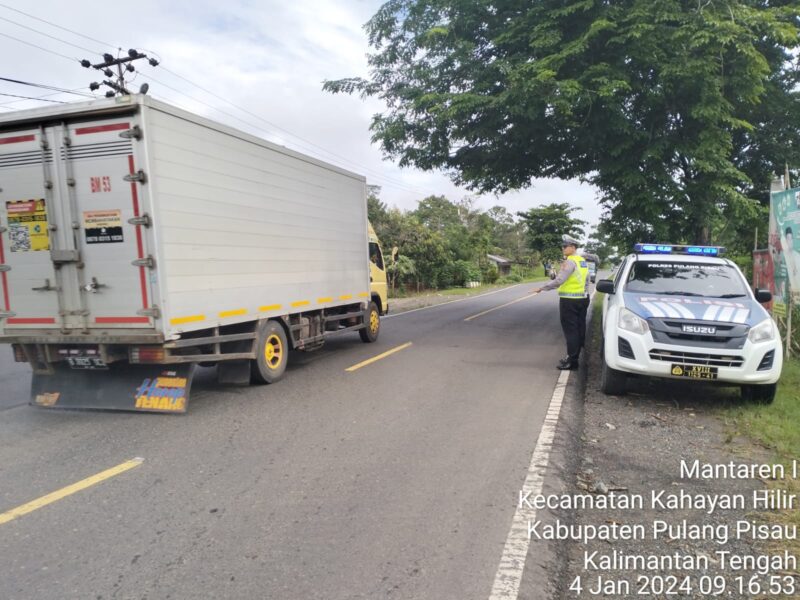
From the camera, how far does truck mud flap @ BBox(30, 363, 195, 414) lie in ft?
19.8

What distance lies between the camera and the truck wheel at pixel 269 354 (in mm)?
7277

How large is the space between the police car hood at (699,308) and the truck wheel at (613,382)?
30.2 inches

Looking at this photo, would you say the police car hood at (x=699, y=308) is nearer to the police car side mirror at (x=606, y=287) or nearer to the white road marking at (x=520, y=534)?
the police car side mirror at (x=606, y=287)

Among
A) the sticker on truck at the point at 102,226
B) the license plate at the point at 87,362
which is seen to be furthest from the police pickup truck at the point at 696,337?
the license plate at the point at 87,362

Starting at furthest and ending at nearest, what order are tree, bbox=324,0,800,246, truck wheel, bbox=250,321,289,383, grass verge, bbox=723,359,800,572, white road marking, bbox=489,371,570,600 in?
tree, bbox=324,0,800,246
truck wheel, bbox=250,321,289,383
grass verge, bbox=723,359,800,572
white road marking, bbox=489,371,570,600

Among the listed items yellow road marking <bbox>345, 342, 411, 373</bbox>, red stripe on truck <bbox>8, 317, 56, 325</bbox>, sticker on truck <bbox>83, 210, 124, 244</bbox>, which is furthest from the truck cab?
red stripe on truck <bbox>8, 317, 56, 325</bbox>

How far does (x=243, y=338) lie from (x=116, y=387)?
5.04 ft

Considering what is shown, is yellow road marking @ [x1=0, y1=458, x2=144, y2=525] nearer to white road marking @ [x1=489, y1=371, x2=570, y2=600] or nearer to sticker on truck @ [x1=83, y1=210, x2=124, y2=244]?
sticker on truck @ [x1=83, y1=210, x2=124, y2=244]

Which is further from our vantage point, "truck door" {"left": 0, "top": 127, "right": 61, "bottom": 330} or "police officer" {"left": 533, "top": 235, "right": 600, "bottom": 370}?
"police officer" {"left": 533, "top": 235, "right": 600, "bottom": 370}

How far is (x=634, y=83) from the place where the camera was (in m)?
10.8

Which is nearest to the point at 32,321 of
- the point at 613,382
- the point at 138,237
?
the point at 138,237

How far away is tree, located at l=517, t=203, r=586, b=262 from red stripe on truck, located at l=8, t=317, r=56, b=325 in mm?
53056

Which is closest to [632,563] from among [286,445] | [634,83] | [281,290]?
[286,445]

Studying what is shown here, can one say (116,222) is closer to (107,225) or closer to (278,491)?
(107,225)
